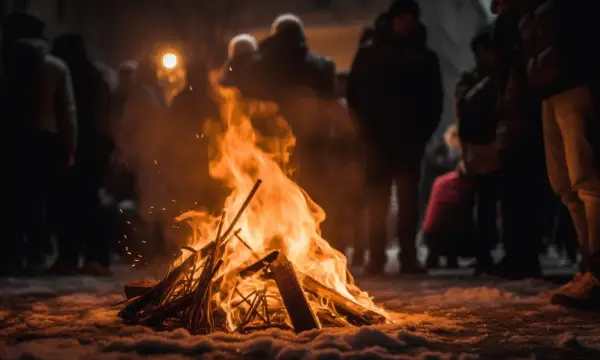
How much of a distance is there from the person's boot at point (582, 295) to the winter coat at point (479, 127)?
3.22 meters

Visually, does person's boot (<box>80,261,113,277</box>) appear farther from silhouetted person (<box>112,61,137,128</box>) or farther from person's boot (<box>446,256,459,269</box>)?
person's boot (<box>446,256,459,269</box>)

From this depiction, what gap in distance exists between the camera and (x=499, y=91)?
873 centimetres

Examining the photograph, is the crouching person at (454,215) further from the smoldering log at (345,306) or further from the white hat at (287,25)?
the smoldering log at (345,306)

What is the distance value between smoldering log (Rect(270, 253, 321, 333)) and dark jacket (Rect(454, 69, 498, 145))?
15.8 feet

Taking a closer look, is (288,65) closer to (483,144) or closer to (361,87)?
(361,87)

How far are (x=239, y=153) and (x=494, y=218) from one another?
429 cm

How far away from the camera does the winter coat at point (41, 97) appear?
8.77 meters

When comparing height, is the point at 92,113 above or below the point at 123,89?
below

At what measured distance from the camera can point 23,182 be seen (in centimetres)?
896

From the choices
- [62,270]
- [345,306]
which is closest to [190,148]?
[62,270]

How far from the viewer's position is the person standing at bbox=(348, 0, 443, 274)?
902 cm

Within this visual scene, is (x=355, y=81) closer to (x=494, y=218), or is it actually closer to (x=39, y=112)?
(x=494, y=218)

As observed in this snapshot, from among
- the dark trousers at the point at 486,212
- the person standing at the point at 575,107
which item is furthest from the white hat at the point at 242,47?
the person standing at the point at 575,107

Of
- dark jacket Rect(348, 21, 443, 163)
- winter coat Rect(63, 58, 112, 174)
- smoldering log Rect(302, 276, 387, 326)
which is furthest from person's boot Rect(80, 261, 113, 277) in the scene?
smoldering log Rect(302, 276, 387, 326)
